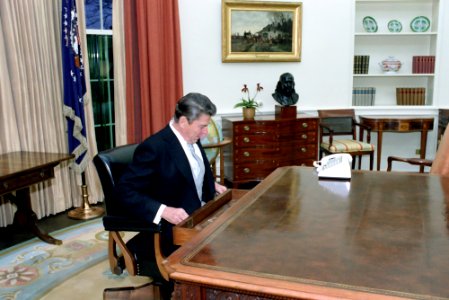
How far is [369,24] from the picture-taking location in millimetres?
6340

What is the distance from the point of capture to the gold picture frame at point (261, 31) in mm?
5797

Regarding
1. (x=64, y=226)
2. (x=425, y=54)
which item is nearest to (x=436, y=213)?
(x=64, y=226)

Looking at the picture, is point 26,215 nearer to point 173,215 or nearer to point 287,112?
point 173,215

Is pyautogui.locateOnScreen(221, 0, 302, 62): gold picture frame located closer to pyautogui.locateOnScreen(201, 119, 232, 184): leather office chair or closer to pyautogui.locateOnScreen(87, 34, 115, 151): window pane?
pyautogui.locateOnScreen(201, 119, 232, 184): leather office chair

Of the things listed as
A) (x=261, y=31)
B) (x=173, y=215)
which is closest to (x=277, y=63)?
(x=261, y=31)

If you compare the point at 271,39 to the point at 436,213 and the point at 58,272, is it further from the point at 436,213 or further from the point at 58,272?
the point at 436,213

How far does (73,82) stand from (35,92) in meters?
0.38

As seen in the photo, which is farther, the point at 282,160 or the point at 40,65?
the point at 282,160

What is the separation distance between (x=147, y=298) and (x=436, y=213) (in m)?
1.66

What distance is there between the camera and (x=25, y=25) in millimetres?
4223

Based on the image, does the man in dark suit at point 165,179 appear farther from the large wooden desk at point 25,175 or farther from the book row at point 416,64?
the book row at point 416,64

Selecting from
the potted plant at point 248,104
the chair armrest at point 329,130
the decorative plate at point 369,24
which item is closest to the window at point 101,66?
the potted plant at point 248,104

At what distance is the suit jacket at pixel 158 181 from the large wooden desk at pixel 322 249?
421 millimetres

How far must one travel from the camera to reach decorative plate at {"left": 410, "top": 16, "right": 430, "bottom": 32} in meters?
6.31
